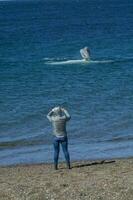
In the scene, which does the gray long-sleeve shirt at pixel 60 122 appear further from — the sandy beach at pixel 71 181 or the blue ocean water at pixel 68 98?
the blue ocean water at pixel 68 98

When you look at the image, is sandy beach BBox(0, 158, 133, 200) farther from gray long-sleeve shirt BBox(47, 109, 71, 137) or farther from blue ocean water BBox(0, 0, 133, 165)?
blue ocean water BBox(0, 0, 133, 165)

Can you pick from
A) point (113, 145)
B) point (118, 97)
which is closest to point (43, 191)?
point (113, 145)

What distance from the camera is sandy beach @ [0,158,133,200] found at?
15.6 metres

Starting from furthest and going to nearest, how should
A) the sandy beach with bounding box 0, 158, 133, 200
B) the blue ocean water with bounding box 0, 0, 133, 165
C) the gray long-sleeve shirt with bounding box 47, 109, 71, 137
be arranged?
1. the blue ocean water with bounding box 0, 0, 133, 165
2. the gray long-sleeve shirt with bounding box 47, 109, 71, 137
3. the sandy beach with bounding box 0, 158, 133, 200

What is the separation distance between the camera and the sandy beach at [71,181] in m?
15.6

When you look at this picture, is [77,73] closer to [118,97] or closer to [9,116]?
[118,97]

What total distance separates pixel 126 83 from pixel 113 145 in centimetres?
1673

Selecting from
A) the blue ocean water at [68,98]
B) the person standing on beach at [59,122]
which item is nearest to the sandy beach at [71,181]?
the person standing on beach at [59,122]

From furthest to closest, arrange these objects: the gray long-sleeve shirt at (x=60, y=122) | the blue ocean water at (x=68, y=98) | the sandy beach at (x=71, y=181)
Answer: the blue ocean water at (x=68, y=98), the gray long-sleeve shirt at (x=60, y=122), the sandy beach at (x=71, y=181)

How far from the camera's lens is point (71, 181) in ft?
57.0

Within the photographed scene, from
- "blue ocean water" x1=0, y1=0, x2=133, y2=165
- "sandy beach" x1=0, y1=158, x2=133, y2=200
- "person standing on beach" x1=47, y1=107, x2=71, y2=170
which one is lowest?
"sandy beach" x1=0, y1=158, x2=133, y2=200

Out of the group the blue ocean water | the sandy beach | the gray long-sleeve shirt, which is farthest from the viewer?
the blue ocean water

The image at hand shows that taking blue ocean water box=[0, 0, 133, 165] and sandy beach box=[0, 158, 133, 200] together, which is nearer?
sandy beach box=[0, 158, 133, 200]

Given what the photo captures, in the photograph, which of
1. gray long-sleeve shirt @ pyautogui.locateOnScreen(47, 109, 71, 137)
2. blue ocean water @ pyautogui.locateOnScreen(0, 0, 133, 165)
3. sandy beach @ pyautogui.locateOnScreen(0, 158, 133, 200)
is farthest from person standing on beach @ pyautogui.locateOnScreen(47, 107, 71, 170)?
blue ocean water @ pyautogui.locateOnScreen(0, 0, 133, 165)
